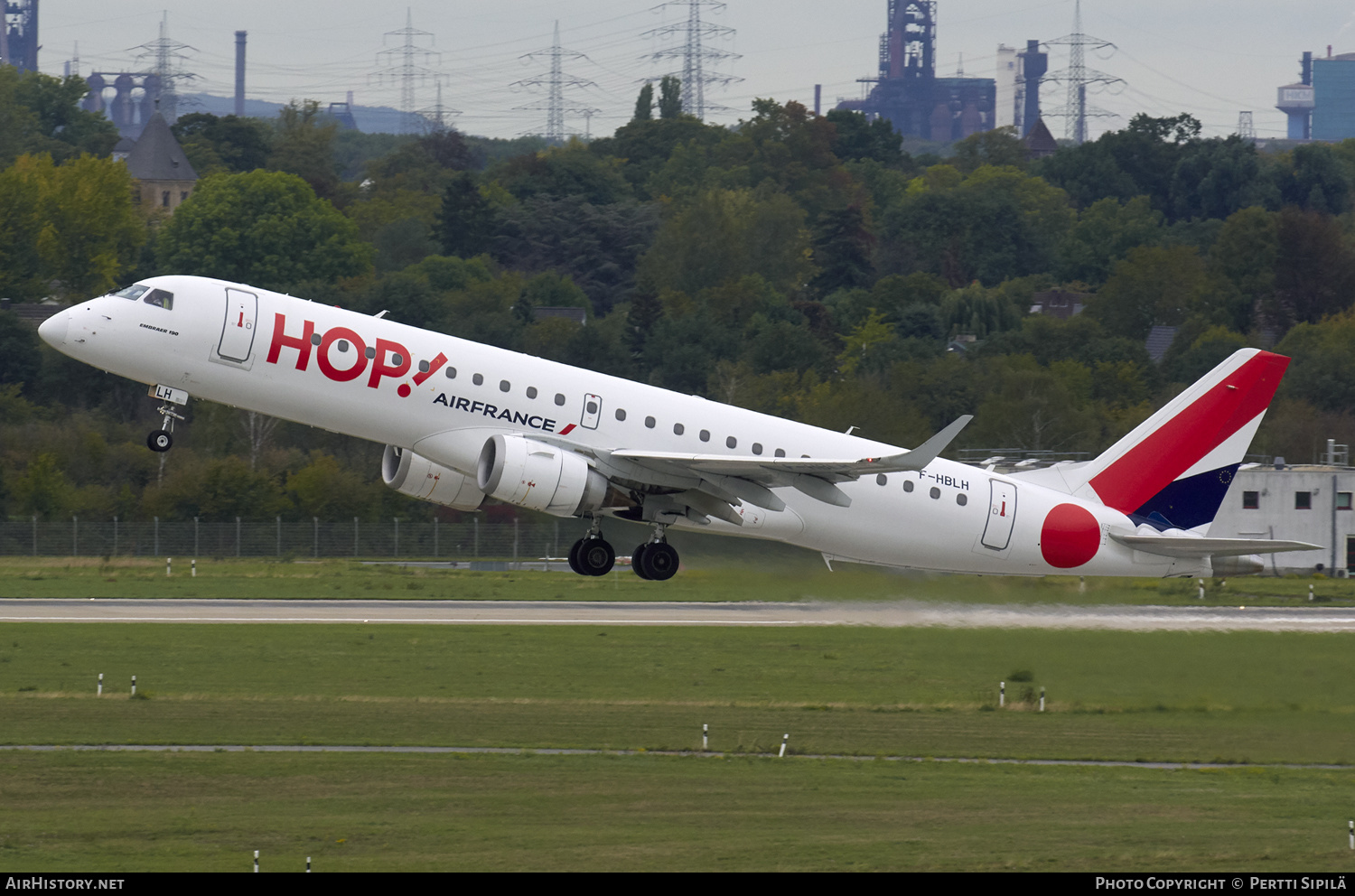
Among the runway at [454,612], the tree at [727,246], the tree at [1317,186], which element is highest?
the tree at [1317,186]

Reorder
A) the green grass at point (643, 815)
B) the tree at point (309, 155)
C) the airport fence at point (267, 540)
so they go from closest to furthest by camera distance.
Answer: the green grass at point (643, 815), the airport fence at point (267, 540), the tree at point (309, 155)

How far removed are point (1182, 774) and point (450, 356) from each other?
16.9 m

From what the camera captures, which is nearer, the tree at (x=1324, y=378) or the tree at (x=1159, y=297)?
the tree at (x=1324, y=378)

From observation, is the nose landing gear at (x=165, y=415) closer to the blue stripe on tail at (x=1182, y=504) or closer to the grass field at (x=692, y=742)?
the grass field at (x=692, y=742)

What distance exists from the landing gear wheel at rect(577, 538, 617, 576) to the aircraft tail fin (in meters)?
11.0

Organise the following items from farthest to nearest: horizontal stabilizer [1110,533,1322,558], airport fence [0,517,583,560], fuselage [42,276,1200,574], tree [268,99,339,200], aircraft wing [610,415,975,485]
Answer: tree [268,99,339,200]
airport fence [0,517,583,560]
horizontal stabilizer [1110,533,1322,558]
fuselage [42,276,1200,574]
aircraft wing [610,415,975,485]

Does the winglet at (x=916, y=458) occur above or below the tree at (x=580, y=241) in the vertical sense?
below

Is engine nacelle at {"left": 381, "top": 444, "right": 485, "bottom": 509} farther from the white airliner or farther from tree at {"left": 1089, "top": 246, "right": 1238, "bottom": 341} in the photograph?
tree at {"left": 1089, "top": 246, "right": 1238, "bottom": 341}

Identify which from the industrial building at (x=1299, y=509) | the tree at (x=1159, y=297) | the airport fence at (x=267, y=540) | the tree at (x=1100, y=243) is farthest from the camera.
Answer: the tree at (x=1100, y=243)

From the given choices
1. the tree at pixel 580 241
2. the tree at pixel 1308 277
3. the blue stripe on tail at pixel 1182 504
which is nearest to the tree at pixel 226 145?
the tree at pixel 580 241

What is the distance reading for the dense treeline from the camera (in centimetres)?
9262

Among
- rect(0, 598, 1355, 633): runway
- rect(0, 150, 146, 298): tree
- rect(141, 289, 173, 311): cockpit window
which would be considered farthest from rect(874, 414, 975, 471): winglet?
rect(0, 150, 146, 298): tree

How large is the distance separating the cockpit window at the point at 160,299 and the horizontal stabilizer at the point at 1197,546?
2100cm

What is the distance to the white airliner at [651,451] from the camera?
120 feet
